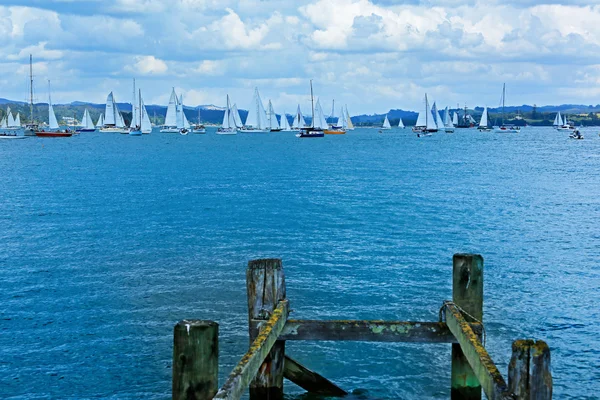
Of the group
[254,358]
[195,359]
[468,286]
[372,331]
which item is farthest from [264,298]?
[468,286]

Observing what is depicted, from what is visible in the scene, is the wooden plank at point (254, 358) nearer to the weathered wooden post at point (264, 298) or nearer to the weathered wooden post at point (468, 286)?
the weathered wooden post at point (264, 298)

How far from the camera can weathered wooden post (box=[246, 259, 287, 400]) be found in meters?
10.6

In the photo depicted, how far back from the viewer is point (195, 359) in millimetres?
7625

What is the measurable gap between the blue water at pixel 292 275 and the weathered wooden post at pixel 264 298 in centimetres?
478

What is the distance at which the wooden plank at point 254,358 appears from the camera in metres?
7.73

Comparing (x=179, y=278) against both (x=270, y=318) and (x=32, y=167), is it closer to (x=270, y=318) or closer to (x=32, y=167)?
(x=270, y=318)

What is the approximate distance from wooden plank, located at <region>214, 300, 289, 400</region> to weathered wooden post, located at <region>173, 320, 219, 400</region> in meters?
0.24

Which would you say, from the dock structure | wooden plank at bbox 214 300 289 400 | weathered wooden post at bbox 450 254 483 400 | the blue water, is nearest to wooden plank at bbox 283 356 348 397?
the dock structure

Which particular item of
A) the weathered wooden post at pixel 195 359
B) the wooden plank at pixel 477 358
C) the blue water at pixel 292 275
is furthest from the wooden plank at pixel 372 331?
the blue water at pixel 292 275

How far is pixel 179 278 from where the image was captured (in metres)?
25.1

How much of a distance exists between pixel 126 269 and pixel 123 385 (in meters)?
11.8

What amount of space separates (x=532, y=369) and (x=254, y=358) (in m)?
3.51

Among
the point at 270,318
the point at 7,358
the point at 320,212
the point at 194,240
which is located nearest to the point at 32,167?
the point at 320,212

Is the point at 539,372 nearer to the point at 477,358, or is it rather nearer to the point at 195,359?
the point at 477,358
